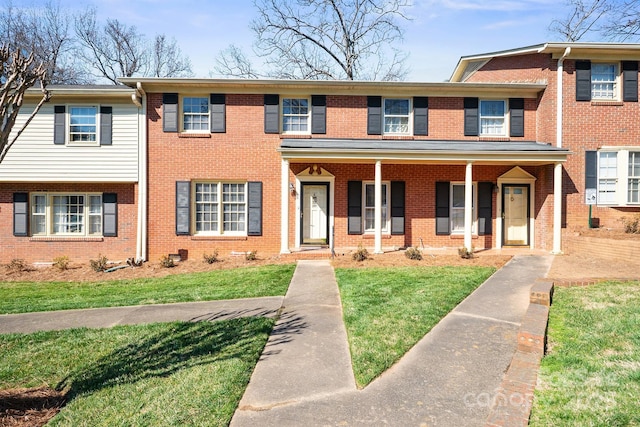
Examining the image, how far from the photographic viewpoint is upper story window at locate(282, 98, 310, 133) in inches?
492

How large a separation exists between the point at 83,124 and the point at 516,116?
1477 centimetres

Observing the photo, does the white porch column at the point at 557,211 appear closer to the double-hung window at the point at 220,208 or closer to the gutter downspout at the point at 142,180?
the double-hung window at the point at 220,208

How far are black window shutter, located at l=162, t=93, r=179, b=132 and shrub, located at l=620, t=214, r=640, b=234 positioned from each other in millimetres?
14538

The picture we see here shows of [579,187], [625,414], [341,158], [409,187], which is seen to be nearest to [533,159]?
[579,187]

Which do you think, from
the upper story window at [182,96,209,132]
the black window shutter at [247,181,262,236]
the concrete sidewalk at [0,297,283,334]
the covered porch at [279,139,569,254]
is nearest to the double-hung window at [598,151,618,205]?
the covered porch at [279,139,569,254]

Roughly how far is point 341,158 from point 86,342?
8010mm

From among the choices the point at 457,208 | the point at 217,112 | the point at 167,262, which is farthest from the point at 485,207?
the point at 167,262

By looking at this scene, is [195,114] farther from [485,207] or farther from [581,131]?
[581,131]

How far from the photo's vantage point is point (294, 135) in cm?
1240

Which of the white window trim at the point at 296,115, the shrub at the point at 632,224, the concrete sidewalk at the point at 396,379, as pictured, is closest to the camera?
the concrete sidewalk at the point at 396,379

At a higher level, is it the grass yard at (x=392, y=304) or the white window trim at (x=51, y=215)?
the white window trim at (x=51, y=215)

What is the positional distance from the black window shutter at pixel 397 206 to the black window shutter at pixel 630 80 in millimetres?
7874

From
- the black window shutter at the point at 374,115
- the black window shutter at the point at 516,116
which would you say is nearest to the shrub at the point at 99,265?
the black window shutter at the point at 374,115

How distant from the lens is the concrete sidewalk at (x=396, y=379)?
3119mm
